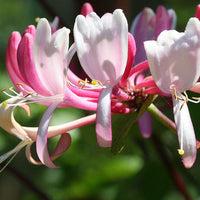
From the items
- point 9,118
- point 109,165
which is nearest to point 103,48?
point 9,118

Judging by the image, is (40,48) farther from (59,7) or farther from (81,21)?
(59,7)

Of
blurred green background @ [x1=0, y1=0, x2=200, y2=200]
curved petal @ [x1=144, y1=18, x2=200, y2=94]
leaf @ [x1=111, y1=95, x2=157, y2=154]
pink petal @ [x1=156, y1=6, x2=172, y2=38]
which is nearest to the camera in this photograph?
curved petal @ [x1=144, y1=18, x2=200, y2=94]

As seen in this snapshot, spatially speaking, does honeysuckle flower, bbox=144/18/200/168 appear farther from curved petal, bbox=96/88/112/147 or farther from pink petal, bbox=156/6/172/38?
pink petal, bbox=156/6/172/38

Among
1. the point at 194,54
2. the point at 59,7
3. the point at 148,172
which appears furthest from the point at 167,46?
the point at 59,7

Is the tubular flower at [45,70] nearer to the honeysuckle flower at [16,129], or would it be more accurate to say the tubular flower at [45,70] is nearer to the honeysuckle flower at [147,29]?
the honeysuckle flower at [16,129]

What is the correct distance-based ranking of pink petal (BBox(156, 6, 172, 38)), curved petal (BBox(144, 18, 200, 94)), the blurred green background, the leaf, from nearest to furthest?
curved petal (BBox(144, 18, 200, 94)), the leaf, pink petal (BBox(156, 6, 172, 38)), the blurred green background

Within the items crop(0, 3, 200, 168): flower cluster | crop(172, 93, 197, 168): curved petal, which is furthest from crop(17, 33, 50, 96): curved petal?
crop(172, 93, 197, 168): curved petal

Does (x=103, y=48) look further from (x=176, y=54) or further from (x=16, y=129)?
(x=16, y=129)
